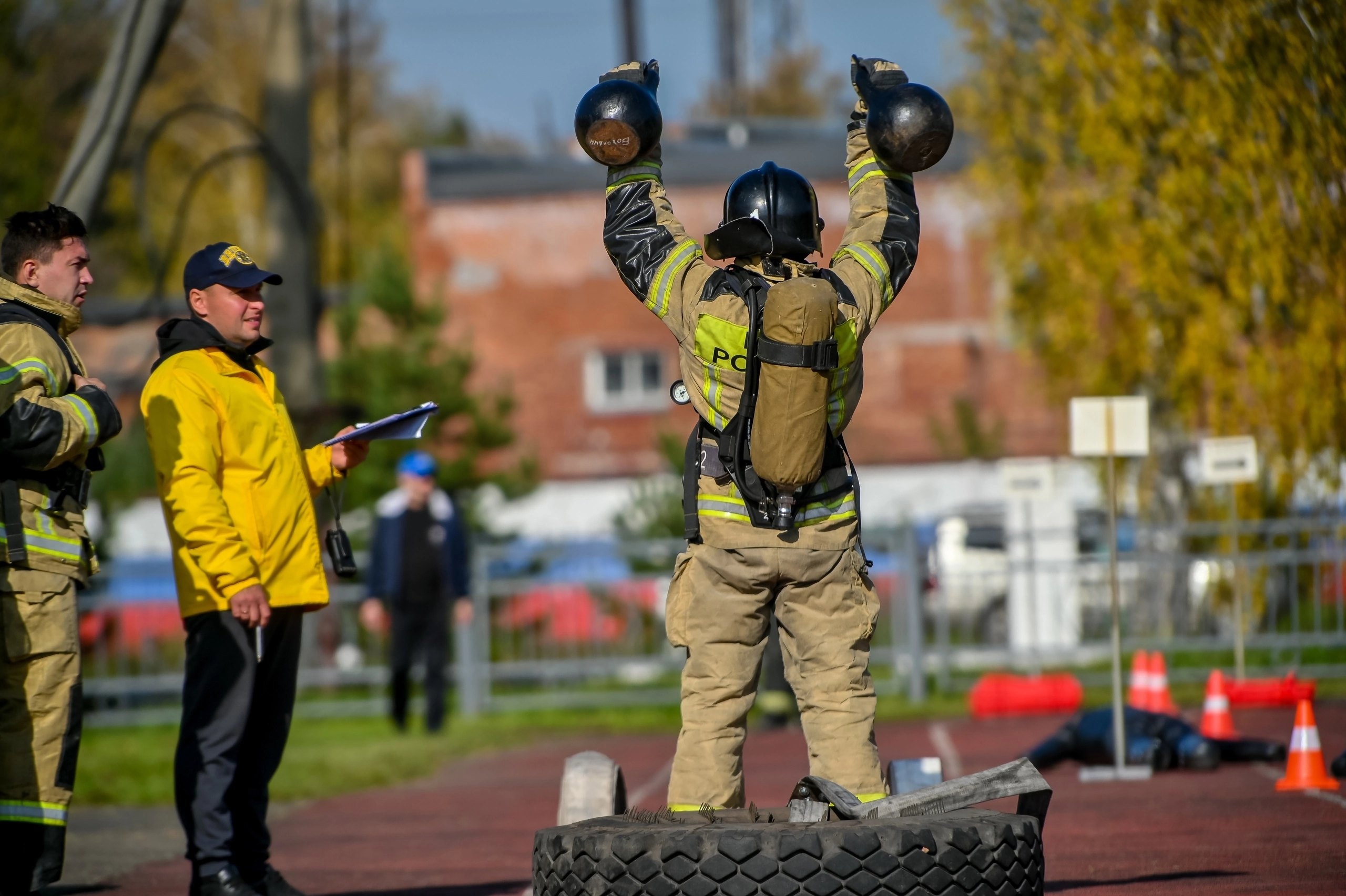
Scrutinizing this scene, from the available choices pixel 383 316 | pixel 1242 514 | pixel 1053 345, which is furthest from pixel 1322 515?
pixel 383 316

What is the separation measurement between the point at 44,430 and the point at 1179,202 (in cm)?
1057

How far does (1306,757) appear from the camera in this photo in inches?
296

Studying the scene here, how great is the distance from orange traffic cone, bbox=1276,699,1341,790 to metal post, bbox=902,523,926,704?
7379 millimetres

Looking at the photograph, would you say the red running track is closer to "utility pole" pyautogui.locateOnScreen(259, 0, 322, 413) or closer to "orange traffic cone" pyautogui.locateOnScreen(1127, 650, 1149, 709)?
"orange traffic cone" pyautogui.locateOnScreen(1127, 650, 1149, 709)

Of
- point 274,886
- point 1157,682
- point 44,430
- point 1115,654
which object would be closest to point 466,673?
point 1157,682

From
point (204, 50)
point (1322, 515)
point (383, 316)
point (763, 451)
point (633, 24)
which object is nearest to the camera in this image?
point (763, 451)

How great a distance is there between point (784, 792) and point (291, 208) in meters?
10.0

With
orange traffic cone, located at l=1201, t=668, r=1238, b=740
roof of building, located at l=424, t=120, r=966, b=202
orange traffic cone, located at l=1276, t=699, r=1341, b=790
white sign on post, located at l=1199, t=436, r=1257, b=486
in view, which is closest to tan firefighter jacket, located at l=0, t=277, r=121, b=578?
orange traffic cone, located at l=1276, t=699, r=1341, b=790

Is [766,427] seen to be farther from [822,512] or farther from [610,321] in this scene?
[610,321]

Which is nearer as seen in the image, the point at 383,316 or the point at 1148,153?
the point at 1148,153

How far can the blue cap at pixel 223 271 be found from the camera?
556 cm

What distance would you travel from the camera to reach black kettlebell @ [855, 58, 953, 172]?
4.89 meters

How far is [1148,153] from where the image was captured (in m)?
14.0

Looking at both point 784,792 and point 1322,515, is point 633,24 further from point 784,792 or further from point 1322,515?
point 784,792
